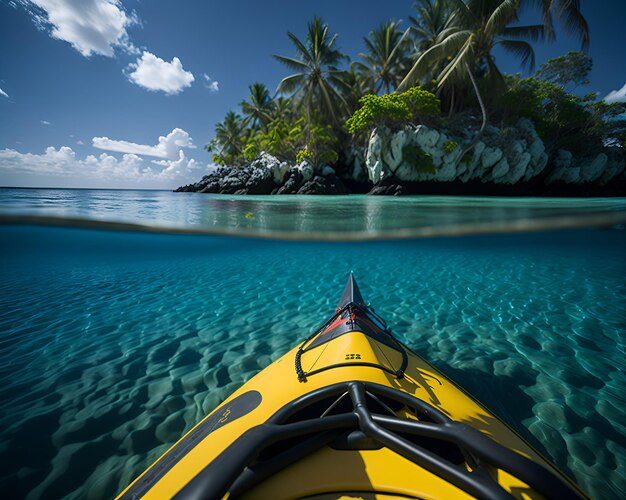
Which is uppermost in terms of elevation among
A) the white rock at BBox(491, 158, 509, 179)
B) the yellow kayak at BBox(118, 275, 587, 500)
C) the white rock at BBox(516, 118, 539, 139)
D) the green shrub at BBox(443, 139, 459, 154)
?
the white rock at BBox(516, 118, 539, 139)

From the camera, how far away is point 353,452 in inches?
49.0

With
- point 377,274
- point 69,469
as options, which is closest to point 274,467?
point 69,469

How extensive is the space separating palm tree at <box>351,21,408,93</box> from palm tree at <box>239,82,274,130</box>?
1324cm

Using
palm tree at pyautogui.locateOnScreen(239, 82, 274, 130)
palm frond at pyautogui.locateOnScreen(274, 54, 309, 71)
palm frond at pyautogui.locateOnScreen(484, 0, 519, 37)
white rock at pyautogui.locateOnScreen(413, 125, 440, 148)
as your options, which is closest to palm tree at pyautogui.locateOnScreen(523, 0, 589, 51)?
palm frond at pyautogui.locateOnScreen(484, 0, 519, 37)

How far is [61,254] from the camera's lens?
14109mm

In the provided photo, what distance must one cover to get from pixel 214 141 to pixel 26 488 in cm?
5020

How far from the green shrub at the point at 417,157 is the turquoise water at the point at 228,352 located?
1444cm

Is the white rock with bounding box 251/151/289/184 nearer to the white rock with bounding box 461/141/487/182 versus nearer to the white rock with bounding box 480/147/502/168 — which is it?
the white rock with bounding box 461/141/487/182

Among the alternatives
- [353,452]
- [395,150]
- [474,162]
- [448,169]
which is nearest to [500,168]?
[474,162]

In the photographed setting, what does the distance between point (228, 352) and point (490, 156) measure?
83.3 ft

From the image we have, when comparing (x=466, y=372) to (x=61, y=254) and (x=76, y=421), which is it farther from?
(x=61, y=254)

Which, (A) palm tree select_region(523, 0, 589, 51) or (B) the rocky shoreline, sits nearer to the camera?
(A) palm tree select_region(523, 0, 589, 51)

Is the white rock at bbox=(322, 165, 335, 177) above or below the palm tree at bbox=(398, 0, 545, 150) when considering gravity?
below

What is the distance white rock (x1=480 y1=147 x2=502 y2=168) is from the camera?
21000 millimetres
